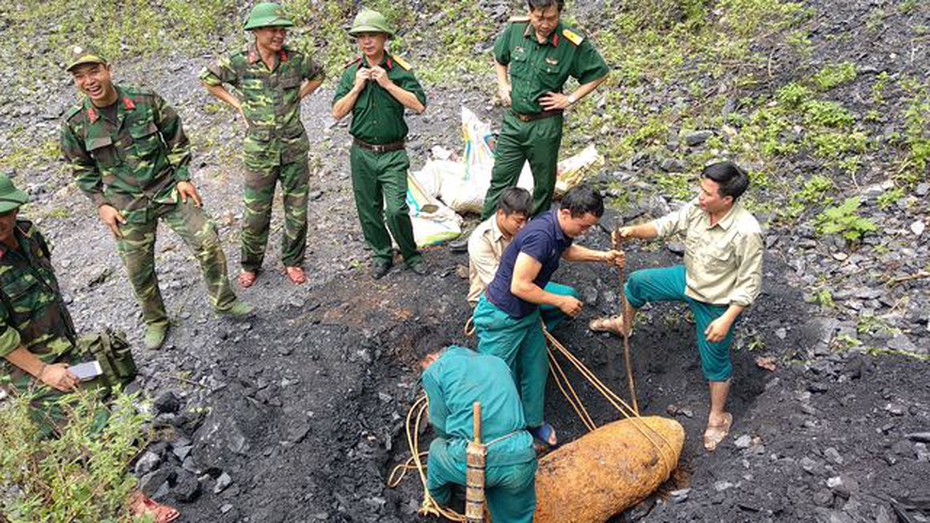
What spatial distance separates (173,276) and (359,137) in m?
2.17

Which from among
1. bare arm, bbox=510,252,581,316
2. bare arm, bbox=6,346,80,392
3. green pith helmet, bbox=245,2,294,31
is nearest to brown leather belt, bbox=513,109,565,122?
bare arm, bbox=510,252,581,316

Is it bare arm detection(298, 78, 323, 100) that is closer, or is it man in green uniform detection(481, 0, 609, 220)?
man in green uniform detection(481, 0, 609, 220)

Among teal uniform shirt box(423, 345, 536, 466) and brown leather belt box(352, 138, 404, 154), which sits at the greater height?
brown leather belt box(352, 138, 404, 154)

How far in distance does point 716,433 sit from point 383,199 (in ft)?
9.95

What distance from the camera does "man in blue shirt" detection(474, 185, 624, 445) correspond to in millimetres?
3820

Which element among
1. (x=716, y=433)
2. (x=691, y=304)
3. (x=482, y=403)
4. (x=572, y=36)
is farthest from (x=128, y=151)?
(x=716, y=433)

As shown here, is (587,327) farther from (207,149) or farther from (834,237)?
(207,149)

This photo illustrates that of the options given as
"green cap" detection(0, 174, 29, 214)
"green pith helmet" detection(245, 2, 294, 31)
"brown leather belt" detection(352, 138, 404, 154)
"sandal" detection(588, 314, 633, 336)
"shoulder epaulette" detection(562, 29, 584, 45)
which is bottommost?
"sandal" detection(588, 314, 633, 336)

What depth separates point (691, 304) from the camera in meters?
4.29

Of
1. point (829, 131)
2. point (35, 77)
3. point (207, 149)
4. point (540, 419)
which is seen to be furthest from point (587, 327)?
point (35, 77)

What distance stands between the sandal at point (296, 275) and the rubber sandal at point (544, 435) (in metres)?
2.33

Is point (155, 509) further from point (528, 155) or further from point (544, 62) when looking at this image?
point (544, 62)

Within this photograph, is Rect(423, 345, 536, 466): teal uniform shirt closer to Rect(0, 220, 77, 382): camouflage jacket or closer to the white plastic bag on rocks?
Rect(0, 220, 77, 382): camouflage jacket

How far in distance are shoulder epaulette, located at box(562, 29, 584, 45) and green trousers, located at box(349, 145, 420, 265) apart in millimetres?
1504
